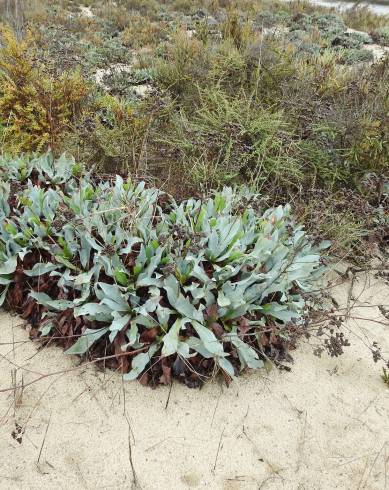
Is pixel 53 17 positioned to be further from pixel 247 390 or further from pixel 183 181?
pixel 247 390

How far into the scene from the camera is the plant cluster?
8.68ft

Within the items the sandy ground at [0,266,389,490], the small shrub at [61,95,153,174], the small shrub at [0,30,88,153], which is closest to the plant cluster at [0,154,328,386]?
the sandy ground at [0,266,389,490]

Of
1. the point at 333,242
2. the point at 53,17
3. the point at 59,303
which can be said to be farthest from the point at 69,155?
the point at 53,17

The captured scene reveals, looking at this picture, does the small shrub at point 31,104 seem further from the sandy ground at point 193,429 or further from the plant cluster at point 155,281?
the sandy ground at point 193,429

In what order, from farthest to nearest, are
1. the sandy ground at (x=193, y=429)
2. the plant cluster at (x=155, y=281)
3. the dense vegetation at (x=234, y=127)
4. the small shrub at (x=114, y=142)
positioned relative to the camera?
the small shrub at (x=114, y=142) < the dense vegetation at (x=234, y=127) < the plant cluster at (x=155, y=281) < the sandy ground at (x=193, y=429)

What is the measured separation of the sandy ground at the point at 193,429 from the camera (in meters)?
2.28

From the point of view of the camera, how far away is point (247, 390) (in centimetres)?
272

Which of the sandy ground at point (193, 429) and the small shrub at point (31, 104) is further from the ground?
the small shrub at point (31, 104)

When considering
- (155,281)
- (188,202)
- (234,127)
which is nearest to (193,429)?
(155,281)

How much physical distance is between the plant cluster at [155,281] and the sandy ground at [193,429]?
0.51ft

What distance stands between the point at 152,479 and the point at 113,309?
0.94 metres

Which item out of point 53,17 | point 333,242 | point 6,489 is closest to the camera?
point 6,489

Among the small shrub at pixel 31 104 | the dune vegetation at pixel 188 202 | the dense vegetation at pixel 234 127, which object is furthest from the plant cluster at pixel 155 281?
the small shrub at pixel 31 104

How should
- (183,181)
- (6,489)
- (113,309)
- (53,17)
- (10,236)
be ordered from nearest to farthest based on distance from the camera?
1. (6,489)
2. (113,309)
3. (10,236)
4. (183,181)
5. (53,17)
